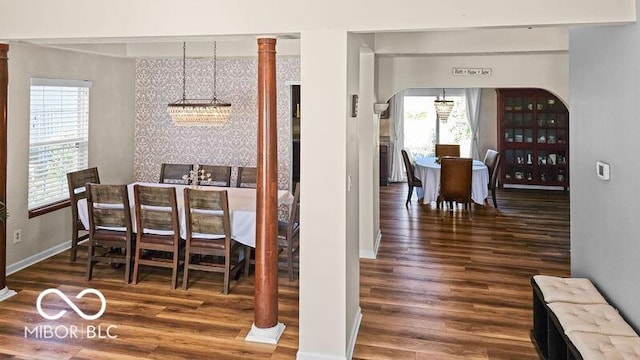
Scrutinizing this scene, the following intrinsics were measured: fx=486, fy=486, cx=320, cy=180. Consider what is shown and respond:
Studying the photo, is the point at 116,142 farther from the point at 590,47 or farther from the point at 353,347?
the point at 590,47

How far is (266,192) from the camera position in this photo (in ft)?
10.9

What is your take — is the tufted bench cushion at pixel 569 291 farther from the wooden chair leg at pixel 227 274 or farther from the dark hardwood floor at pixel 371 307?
the wooden chair leg at pixel 227 274

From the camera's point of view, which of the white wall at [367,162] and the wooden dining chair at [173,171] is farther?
the wooden dining chair at [173,171]

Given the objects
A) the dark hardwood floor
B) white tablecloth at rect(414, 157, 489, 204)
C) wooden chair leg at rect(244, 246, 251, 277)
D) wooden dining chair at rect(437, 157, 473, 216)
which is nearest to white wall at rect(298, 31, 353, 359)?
the dark hardwood floor

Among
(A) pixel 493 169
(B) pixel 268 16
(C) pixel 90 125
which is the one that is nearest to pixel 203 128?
(C) pixel 90 125

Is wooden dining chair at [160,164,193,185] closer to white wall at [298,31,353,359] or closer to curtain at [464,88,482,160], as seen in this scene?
white wall at [298,31,353,359]

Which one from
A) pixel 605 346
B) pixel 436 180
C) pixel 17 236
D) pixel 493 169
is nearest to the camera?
pixel 605 346

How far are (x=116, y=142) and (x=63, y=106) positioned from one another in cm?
99

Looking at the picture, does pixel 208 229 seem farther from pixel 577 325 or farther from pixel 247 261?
pixel 577 325

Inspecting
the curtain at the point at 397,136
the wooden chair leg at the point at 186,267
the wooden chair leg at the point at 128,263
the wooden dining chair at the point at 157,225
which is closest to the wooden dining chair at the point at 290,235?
the wooden chair leg at the point at 186,267

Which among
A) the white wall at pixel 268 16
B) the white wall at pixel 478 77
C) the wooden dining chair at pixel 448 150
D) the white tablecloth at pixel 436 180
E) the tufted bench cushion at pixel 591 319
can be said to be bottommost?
the tufted bench cushion at pixel 591 319

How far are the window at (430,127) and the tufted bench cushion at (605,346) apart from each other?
895 cm

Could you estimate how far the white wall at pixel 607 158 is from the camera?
2.67 metres

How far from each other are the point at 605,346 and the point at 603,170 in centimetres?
113
